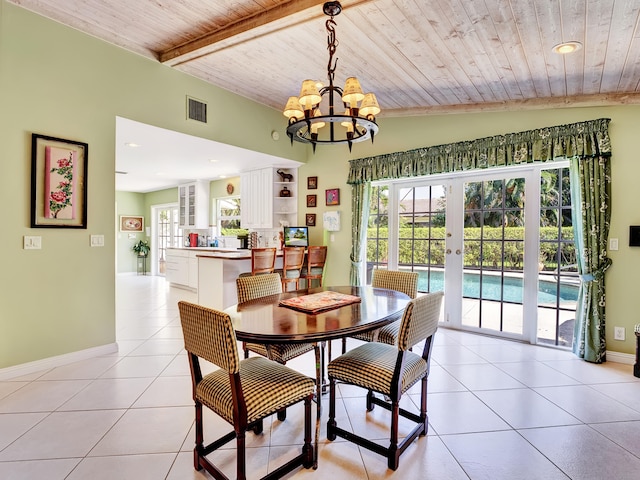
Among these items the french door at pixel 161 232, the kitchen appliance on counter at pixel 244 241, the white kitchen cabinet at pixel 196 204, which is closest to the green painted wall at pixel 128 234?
the french door at pixel 161 232

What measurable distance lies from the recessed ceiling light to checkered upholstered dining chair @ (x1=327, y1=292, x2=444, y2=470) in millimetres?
2111

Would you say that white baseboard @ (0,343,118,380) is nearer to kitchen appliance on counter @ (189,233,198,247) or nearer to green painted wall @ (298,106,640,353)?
green painted wall @ (298,106,640,353)

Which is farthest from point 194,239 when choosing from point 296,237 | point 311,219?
point 311,219

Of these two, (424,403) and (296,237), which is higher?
(296,237)

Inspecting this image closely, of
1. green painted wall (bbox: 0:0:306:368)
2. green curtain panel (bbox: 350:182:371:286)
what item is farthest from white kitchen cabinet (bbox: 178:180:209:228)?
green curtain panel (bbox: 350:182:371:286)

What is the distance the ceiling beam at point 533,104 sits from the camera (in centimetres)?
321

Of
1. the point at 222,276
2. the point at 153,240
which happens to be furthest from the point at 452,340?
the point at 153,240

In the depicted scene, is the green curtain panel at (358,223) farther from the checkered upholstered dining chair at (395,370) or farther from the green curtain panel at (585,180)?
the checkered upholstered dining chair at (395,370)

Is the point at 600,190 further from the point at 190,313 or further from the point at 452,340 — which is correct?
the point at 190,313

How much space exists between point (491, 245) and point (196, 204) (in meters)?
6.04

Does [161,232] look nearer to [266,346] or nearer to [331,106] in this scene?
[266,346]

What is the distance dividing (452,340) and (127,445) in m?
3.28

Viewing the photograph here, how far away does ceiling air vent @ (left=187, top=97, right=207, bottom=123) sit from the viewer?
155 inches

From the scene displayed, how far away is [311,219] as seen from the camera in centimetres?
556
